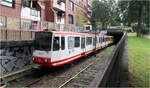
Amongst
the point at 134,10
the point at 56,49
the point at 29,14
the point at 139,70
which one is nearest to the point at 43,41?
the point at 56,49

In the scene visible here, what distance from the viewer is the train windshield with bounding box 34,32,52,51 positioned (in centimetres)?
823

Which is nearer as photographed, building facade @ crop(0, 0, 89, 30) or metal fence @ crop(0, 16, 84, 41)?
building facade @ crop(0, 0, 89, 30)

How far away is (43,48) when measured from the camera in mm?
8492

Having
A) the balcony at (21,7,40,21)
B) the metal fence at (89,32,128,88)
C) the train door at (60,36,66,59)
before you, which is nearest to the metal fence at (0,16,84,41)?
the balcony at (21,7,40,21)

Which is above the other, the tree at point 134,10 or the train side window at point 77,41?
the tree at point 134,10

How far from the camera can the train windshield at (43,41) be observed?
8.23 m

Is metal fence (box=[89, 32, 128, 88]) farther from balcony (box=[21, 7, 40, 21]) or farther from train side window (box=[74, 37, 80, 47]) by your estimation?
balcony (box=[21, 7, 40, 21])

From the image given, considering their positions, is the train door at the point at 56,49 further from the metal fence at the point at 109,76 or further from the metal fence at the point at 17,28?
the metal fence at the point at 109,76

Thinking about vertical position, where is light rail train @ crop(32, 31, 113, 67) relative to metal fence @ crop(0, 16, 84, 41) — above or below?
below

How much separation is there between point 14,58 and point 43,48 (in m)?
2.93

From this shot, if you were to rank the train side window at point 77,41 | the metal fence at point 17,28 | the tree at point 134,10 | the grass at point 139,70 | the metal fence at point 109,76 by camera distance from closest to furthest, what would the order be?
the metal fence at point 109,76
the grass at point 139,70
the metal fence at point 17,28
the train side window at point 77,41
the tree at point 134,10

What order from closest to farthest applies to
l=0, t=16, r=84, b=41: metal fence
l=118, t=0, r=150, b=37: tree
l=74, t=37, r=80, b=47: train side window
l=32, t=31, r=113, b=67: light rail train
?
l=32, t=31, r=113, b=67: light rail train, l=0, t=16, r=84, b=41: metal fence, l=74, t=37, r=80, b=47: train side window, l=118, t=0, r=150, b=37: tree

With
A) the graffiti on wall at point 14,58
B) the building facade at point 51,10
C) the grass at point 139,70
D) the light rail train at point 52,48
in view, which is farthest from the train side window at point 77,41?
the grass at point 139,70

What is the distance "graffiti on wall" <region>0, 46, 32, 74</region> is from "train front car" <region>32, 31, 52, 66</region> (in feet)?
6.49
